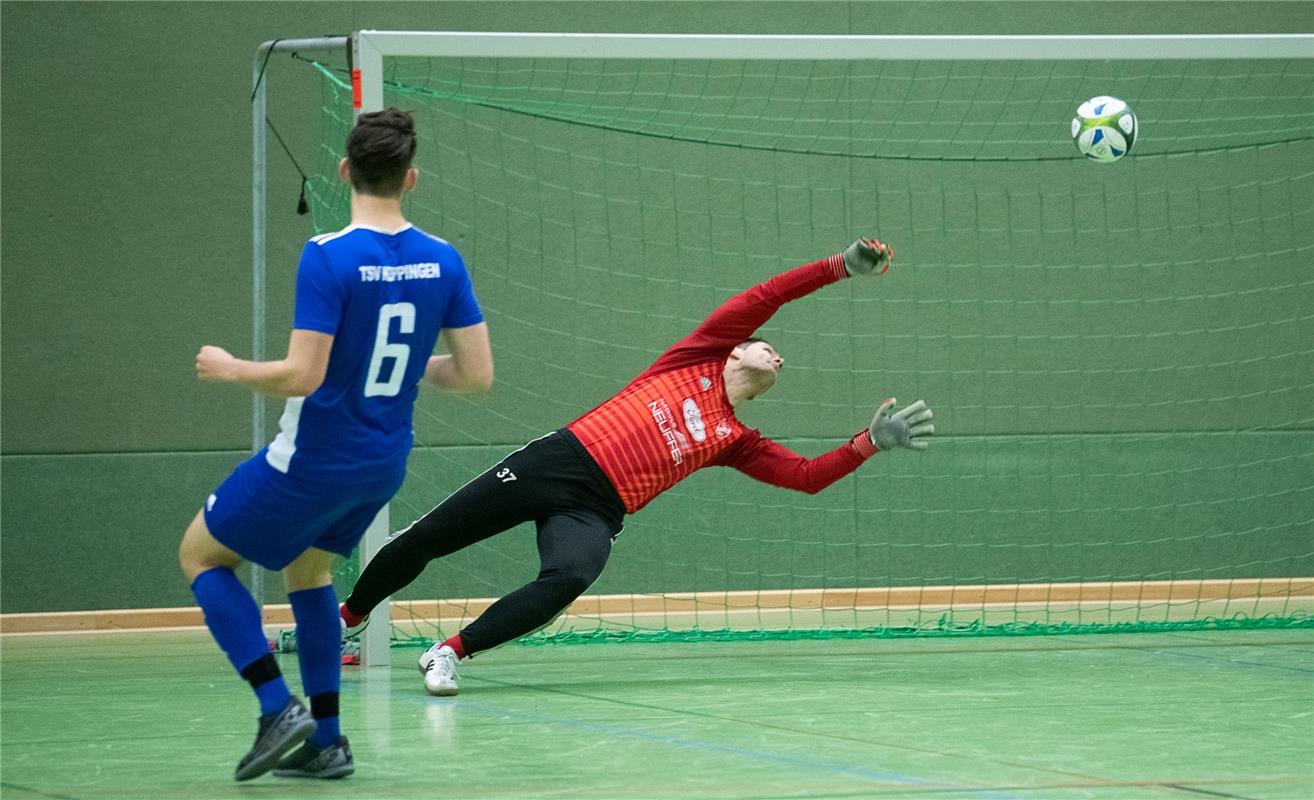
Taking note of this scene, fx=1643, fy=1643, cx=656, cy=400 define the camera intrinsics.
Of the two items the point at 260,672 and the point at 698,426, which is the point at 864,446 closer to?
the point at 698,426

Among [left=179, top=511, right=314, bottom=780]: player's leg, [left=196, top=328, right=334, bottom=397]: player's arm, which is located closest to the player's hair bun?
[left=196, top=328, right=334, bottom=397]: player's arm

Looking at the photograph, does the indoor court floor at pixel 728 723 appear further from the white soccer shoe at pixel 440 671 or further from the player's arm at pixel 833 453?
the player's arm at pixel 833 453

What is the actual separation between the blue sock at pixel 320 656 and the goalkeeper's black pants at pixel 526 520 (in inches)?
72.2

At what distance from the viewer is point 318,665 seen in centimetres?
424

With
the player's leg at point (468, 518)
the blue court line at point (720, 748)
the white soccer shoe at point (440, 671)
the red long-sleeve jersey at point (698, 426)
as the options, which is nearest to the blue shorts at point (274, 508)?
the blue court line at point (720, 748)

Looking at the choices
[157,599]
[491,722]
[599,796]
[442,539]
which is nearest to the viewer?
[599,796]

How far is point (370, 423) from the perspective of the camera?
13.2 feet

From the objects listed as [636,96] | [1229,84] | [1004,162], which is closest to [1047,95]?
[1004,162]

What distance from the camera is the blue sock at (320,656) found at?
13.9 ft

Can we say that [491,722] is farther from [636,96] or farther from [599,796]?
[636,96]

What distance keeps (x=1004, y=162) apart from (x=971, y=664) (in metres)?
4.43

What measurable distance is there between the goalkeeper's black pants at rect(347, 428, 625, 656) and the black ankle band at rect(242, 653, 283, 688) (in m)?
2.08

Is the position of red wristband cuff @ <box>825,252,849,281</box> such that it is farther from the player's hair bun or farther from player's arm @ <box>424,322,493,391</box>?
the player's hair bun

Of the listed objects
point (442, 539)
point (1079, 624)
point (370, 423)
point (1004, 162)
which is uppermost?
point (1004, 162)
